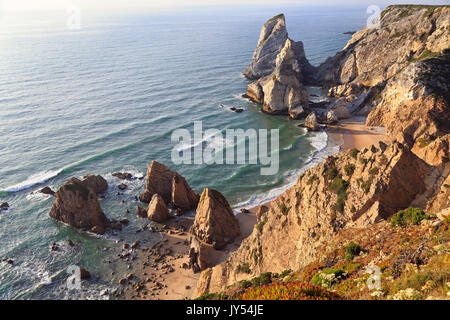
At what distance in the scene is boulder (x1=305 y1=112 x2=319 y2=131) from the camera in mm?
61031

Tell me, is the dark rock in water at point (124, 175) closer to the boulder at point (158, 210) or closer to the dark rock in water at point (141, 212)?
the dark rock in water at point (141, 212)

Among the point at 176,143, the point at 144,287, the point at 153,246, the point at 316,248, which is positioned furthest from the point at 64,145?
the point at 316,248

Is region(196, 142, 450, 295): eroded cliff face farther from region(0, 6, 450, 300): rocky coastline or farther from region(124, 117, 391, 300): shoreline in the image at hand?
region(124, 117, 391, 300): shoreline

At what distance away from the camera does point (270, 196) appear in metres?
41.9

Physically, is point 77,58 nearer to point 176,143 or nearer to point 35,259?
point 176,143

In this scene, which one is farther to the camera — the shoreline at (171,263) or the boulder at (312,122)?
the boulder at (312,122)

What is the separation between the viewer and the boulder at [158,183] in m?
40.6

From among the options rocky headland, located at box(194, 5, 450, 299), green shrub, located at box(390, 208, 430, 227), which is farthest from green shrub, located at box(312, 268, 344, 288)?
green shrub, located at box(390, 208, 430, 227)

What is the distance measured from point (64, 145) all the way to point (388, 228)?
176 feet

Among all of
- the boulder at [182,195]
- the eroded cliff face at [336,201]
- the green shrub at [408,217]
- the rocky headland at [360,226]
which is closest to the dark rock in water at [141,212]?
the boulder at [182,195]

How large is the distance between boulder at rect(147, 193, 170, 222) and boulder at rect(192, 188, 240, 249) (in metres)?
5.50

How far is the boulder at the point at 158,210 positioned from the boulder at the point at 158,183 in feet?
9.18

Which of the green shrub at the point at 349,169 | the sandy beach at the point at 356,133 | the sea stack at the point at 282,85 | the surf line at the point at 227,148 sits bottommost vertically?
the surf line at the point at 227,148

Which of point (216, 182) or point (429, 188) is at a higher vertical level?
point (429, 188)
